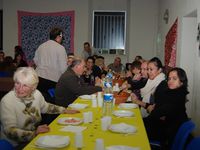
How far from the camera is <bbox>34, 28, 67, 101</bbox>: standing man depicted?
5246 mm

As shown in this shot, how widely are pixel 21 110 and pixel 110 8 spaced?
26.8 feet

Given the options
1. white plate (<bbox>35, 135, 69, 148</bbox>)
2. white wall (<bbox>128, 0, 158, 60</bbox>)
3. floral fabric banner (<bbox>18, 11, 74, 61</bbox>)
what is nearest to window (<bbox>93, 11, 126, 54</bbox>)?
white wall (<bbox>128, 0, 158, 60</bbox>)

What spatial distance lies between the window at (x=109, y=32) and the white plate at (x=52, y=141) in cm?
842

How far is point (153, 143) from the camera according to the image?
10.5 ft

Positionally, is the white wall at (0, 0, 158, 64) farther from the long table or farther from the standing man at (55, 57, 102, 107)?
the long table

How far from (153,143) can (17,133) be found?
57.6 inches

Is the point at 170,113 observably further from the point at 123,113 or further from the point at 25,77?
the point at 25,77

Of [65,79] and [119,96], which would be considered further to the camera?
[65,79]

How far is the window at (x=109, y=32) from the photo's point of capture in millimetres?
10375

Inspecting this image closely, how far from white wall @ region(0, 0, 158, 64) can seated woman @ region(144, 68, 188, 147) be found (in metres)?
7.00

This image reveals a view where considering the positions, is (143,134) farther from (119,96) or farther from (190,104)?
(190,104)

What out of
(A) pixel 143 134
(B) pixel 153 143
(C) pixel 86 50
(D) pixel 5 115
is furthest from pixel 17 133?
(C) pixel 86 50

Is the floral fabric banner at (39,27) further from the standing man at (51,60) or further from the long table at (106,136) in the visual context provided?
the long table at (106,136)

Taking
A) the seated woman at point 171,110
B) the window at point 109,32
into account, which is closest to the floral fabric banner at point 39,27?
the window at point 109,32
